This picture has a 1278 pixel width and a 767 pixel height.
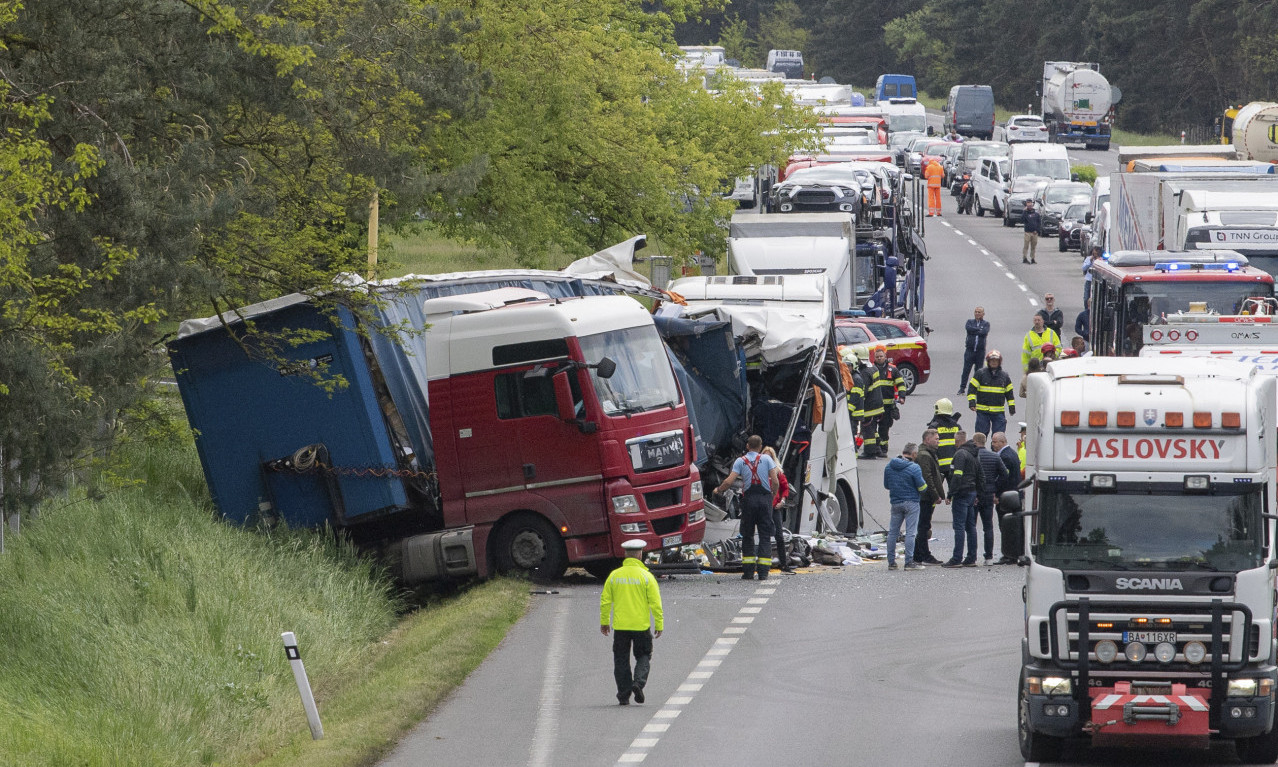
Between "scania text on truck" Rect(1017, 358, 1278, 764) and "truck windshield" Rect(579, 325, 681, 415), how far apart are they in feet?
23.3

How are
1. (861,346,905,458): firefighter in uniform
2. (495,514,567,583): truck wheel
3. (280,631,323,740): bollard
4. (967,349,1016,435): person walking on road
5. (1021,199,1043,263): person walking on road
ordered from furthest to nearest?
(1021,199,1043,263): person walking on road → (861,346,905,458): firefighter in uniform → (967,349,1016,435): person walking on road → (495,514,567,583): truck wheel → (280,631,323,740): bollard

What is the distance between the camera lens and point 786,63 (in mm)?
114000

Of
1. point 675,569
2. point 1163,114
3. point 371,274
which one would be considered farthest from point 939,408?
point 1163,114

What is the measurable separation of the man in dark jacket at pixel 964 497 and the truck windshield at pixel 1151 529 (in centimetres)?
798

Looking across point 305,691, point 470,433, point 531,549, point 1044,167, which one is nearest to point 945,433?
point 531,549

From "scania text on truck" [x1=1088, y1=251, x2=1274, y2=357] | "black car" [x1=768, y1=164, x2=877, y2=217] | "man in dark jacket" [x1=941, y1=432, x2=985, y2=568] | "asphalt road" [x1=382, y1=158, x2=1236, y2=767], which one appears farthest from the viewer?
"black car" [x1=768, y1=164, x2=877, y2=217]

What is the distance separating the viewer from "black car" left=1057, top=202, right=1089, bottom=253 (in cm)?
5444

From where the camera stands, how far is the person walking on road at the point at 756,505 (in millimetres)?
18609

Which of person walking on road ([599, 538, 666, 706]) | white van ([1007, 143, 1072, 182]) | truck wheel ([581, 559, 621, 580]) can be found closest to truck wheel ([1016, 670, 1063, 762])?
person walking on road ([599, 538, 666, 706])

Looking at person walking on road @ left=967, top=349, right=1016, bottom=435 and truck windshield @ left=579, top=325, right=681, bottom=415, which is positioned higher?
truck windshield @ left=579, top=325, right=681, bottom=415

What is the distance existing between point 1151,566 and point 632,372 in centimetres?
819

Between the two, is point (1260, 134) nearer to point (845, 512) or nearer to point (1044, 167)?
point (1044, 167)

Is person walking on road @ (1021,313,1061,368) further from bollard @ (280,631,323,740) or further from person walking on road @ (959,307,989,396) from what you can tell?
bollard @ (280,631,323,740)

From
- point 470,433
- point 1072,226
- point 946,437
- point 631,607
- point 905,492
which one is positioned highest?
point 1072,226
